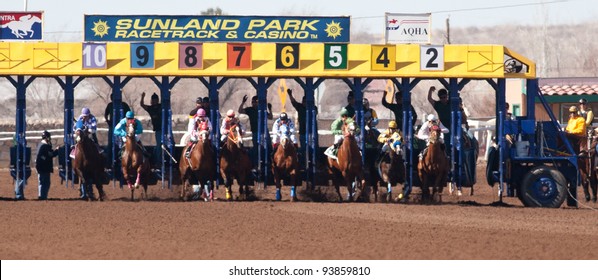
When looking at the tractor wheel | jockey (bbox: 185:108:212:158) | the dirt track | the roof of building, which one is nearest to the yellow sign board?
jockey (bbox: 185:108:212:158)

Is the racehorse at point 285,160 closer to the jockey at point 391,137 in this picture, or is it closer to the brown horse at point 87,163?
the jockey at point 391,137

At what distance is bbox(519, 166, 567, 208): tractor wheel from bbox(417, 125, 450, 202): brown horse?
146cm

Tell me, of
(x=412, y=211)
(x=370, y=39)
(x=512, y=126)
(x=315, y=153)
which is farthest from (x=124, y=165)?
(x=370, y=39)

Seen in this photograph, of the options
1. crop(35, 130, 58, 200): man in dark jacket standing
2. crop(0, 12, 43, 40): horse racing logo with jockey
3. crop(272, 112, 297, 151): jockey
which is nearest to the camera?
crop(272, 112, 297, 151): jockey

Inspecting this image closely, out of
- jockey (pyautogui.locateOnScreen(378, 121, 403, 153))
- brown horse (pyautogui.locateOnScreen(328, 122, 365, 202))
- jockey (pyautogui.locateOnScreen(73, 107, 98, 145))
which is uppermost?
jockey (pyautogui.locateOnScreen(73, 107, 98, 145))

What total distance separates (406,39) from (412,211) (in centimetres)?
362

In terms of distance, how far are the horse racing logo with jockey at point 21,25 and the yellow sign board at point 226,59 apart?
33 cm

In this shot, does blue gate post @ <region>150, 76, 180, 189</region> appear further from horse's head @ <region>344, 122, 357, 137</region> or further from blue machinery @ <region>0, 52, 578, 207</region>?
horse's head @ <region>344, 122, 357, 137</region>

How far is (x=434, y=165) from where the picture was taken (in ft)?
84.4

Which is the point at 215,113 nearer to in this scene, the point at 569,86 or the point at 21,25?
the point at 21,25

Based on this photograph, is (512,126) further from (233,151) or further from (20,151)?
(20,151)

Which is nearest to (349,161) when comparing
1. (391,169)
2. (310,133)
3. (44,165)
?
(391,169)

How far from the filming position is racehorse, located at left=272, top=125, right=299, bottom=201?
25.9m

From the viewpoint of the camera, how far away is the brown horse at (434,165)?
25.6 metres
